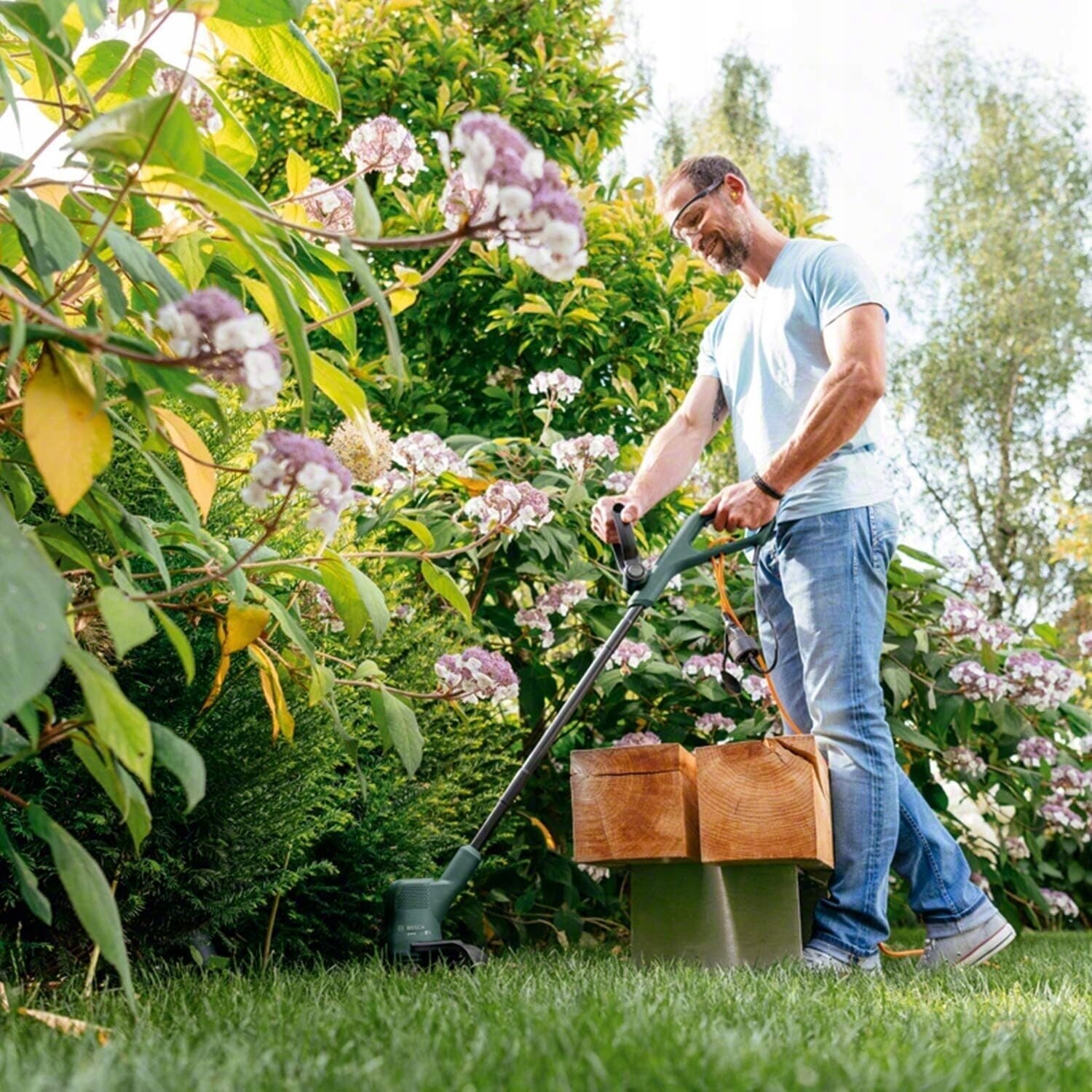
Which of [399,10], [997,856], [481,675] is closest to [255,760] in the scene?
[481,675]

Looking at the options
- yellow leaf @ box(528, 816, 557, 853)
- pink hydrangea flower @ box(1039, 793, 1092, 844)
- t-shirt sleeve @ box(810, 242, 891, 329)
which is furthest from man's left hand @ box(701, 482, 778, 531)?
pink hydrangea flower @ box(1039, 793, 1092, 844)

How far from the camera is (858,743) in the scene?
7.90 ft

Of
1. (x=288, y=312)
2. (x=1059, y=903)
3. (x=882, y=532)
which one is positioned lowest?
(x=1059, y=903)

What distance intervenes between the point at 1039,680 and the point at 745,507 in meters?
1.46

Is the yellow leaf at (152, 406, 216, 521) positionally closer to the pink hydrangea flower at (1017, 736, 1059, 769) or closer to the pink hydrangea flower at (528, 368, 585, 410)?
the pink hydrangea flower at (528, 368, 585, 410)

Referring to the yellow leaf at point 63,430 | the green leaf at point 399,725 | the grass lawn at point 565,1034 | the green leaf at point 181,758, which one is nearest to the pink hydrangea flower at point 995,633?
the grass lawn at point 565,1034

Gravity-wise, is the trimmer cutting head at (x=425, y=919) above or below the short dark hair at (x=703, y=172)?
below

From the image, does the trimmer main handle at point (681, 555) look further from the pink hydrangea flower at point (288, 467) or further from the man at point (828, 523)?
the pink hydrangea flower at point (288, 467)

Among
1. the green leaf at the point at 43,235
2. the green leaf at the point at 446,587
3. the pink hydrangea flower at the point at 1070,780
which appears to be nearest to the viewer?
the green leaf at the point at 43,235

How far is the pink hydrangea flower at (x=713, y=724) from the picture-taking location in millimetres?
3309

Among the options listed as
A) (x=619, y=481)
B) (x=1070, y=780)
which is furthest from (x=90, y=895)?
(x=1070, y=780)

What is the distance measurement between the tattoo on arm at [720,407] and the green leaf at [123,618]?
6.60 feet

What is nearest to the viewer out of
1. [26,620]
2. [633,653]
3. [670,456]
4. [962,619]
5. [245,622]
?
[26,620]

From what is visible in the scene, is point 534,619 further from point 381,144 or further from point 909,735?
point 381,144
